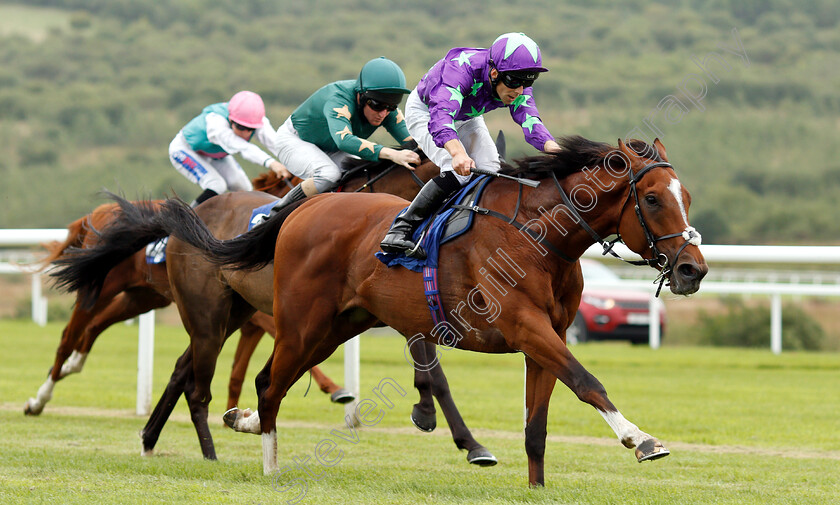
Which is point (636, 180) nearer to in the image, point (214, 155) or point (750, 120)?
point (214, 155)

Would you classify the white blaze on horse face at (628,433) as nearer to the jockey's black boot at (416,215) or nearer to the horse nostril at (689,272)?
the horse nostril at (689,272)

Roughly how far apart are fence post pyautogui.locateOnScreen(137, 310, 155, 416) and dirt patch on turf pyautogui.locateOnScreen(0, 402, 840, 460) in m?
0.12

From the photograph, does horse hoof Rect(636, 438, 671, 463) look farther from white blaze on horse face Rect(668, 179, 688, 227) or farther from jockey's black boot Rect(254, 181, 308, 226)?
jockey's black boot Rect(254, 181, 308, 226)

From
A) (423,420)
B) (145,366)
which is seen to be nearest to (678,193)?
(423,420)

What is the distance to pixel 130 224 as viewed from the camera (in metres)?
7.04

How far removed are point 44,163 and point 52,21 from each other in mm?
24904

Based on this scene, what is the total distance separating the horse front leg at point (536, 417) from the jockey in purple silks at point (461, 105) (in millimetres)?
850

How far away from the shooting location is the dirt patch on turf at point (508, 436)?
6.26 m

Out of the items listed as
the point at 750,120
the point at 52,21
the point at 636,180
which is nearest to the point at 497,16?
the point at 750,120

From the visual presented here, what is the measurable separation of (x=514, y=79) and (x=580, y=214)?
2.58ft

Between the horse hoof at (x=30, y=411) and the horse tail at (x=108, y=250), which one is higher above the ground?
the horse tail at (x=108, y=250)

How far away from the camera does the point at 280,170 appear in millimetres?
7184

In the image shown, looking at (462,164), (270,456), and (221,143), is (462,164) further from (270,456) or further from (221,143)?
(221,143)

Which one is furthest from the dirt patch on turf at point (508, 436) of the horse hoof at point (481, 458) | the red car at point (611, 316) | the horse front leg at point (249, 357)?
the red car at point (611, 316)
